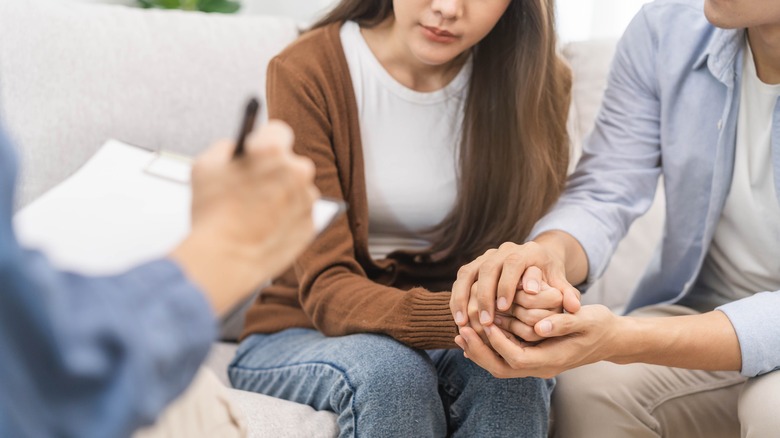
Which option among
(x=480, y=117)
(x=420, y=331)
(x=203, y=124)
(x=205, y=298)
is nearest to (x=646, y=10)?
(x=480, y=117)

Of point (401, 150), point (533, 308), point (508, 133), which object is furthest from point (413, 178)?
point (533, 308)

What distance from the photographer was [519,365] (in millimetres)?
1129

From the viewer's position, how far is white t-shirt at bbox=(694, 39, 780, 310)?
1388mm

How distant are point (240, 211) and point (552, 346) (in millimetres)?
659

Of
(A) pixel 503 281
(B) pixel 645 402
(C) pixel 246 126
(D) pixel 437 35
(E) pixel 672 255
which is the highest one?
(C) pixel 246 126

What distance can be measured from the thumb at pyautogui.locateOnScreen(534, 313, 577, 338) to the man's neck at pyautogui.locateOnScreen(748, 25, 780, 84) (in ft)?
1.75

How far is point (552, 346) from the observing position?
45.5 inches

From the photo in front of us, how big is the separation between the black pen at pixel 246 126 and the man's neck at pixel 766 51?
979 mm

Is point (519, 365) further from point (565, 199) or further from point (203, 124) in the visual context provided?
point (203, 124)

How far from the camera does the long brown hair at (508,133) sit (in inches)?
58.1

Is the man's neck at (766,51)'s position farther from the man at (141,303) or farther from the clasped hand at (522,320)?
the man at (141,303)

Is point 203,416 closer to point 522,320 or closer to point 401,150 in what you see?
point 522,320

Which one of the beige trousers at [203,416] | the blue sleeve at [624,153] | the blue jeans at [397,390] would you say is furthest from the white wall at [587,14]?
the beige trousers at [203,416]

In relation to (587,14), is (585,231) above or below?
below
